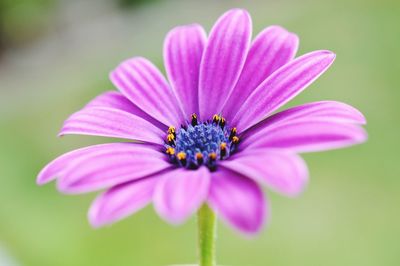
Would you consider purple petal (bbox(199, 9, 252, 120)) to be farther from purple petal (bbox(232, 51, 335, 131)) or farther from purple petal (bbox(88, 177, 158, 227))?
purple petal (bbox(88, 177, 158, 227))

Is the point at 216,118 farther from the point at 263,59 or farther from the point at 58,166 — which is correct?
the point at 58,166

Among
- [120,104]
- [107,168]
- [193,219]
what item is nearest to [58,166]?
[107,168]

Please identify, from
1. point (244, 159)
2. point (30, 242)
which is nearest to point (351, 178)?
point (30, 242)

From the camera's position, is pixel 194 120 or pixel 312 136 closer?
pixel 312 136

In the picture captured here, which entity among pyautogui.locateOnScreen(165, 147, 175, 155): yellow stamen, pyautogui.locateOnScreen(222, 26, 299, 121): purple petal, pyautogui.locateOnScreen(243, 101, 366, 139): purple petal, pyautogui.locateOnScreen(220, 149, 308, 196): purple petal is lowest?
pyautogui.locateOnScreen(220, 149, 308, 196): purple petal

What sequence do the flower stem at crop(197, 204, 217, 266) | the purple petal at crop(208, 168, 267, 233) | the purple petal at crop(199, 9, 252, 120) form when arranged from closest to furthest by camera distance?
the purple petal at crop(208, 168, 267, 233) → the flower stem at crop(197, 204, 217, 266) → the purple petal at crop(199, 9, 252, 120)

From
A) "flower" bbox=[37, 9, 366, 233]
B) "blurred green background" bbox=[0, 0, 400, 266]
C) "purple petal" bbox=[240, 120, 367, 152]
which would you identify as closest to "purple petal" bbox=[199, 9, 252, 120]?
"flower" bbox=[37, 9, 366, 233]

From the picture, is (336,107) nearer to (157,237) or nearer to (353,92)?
(157,237)
